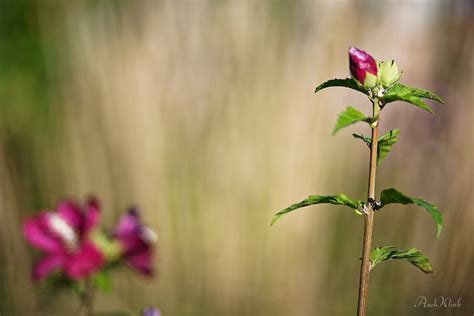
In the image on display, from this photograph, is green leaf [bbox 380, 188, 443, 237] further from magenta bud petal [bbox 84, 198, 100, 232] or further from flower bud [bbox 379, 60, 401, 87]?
magenta bud petal [bbox 84, 198, 100, 232]

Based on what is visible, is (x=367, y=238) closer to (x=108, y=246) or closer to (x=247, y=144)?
(x=108, y=246)

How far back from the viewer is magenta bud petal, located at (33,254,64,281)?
70 cm

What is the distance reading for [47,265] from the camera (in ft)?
2.36

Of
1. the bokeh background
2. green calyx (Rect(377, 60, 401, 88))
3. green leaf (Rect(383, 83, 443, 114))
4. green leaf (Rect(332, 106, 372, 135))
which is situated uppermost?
green calyx (Rect(377, 60, 401, 88))

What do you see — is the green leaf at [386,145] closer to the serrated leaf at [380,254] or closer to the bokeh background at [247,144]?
the serrated leaf at [380,254]

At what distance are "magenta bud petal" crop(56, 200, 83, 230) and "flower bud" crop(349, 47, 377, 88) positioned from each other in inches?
14.5

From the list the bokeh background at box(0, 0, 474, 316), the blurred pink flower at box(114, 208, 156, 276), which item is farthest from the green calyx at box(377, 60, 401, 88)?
the bokeh background at box(0, 0, 474, 316)

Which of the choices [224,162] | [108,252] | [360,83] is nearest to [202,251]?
[224,162]

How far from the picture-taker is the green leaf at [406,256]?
49cm

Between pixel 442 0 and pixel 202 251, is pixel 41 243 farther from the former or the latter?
pixel 442 0

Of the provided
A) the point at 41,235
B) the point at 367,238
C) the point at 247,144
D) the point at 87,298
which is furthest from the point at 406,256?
the point at 247,144

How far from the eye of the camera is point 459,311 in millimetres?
1530

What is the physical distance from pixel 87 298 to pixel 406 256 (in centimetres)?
29

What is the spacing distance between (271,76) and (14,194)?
2.34ft
